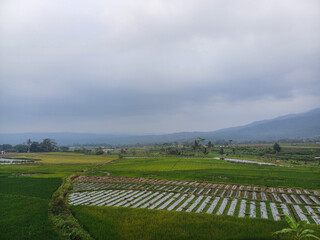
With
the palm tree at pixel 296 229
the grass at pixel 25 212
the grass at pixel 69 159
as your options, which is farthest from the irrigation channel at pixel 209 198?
the grass at pixel 69 159

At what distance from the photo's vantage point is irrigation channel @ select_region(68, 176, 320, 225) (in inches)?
485

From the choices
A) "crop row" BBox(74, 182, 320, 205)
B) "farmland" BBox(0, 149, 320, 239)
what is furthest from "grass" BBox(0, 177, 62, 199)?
"crop row" BBox(74, 182, 320, 205)

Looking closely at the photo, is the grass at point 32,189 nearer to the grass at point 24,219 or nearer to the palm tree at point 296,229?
the grass at point 24,219

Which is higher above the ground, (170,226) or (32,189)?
(32,189)

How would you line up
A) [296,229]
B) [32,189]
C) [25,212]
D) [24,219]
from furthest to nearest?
[32,189] < [25,212] < [24,219] < [296,229]

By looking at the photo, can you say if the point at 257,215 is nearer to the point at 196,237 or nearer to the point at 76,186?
the point at 196,237

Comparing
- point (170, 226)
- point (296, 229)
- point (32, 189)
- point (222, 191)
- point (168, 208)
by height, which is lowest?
point (222, 191)

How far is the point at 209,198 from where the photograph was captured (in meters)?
15.1

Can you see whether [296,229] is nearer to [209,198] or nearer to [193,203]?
[193,203]

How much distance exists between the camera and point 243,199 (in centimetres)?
1478

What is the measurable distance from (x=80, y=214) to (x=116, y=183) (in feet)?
32.0

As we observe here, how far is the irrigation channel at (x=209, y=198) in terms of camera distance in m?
12.3

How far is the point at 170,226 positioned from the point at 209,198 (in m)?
6.27

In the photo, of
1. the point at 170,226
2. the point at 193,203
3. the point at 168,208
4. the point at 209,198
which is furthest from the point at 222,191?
the point at 170,226
